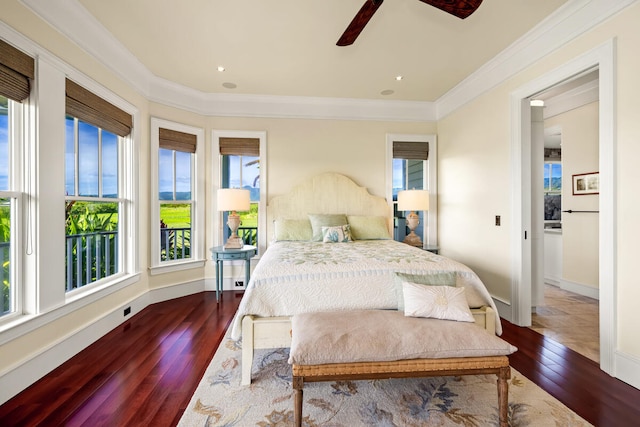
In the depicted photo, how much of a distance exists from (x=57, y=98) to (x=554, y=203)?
6815mm

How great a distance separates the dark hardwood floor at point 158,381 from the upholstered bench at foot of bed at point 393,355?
71 centimetres

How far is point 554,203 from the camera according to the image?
504 cm

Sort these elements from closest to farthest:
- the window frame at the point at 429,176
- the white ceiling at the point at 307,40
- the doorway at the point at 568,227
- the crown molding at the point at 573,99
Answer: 1. the white ceiling at the point at 307,40
2. the doorway at the point at 568,227
3. the crown molding at the point at 573,99
4. the window frame at the point at 429,176

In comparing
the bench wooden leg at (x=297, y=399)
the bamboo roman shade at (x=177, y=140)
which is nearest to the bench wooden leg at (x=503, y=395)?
the bench wooden leg at (x=297, y=399)

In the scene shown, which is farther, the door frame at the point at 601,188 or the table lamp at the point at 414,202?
the table lamp at the point at 414,202

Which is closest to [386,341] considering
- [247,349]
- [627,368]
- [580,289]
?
[247,349]

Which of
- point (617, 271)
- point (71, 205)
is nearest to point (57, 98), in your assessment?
point (71, 205)

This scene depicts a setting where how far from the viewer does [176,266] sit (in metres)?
3.76

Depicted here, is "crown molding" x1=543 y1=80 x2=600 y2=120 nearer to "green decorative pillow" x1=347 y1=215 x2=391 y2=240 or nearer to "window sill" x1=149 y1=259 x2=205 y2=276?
"green decorative pillow" x1=347 y1=215 x2=391 y2=240

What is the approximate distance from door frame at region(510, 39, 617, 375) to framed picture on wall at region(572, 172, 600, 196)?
1732mm

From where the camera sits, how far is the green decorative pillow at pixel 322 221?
374 centimetres

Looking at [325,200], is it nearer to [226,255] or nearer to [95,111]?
[226,255]

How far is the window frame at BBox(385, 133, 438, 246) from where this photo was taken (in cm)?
436

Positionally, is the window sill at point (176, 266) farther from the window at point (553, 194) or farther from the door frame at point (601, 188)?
the window at point (553, 194)
